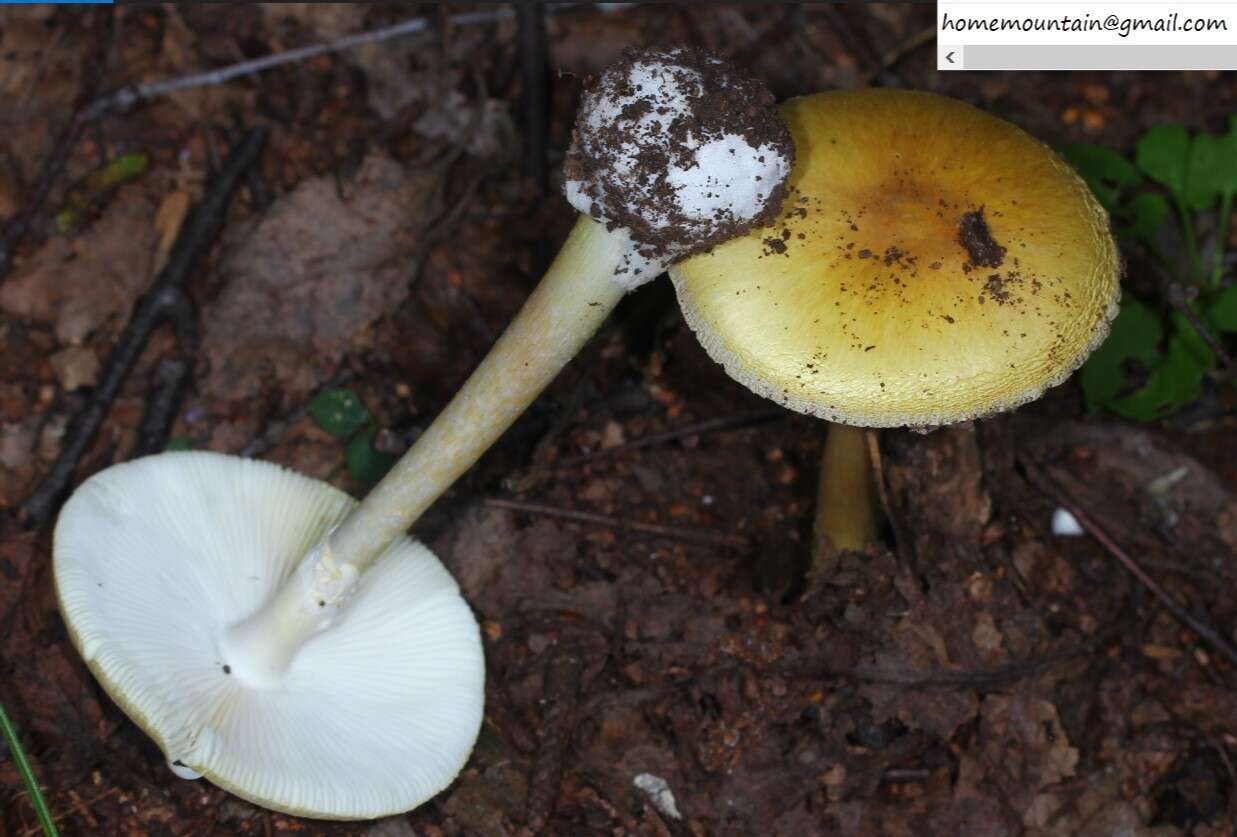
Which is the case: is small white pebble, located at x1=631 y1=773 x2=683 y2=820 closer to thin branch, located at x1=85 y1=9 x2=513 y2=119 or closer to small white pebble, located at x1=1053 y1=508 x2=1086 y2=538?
small white pebble, located at x1=1053 y1=508 x2=1086 y2=538

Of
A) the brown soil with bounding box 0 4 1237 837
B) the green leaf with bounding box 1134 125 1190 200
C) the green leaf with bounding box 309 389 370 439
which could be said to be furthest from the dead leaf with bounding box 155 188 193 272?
the green leaf with bounding box 1134 125 1190 200

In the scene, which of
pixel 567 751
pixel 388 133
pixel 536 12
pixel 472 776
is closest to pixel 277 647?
pixel 472 776

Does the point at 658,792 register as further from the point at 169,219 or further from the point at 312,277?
the point at 169,219

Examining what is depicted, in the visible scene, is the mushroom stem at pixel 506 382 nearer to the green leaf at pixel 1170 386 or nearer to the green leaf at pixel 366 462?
the green leaf at pixel 366 462

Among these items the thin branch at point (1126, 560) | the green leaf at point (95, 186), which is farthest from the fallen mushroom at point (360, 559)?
the thin branch at point (1126, 560)

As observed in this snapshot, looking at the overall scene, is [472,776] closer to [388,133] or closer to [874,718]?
[874,718]

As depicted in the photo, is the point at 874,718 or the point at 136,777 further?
the point at 874,718
